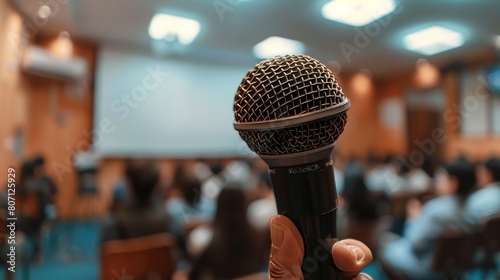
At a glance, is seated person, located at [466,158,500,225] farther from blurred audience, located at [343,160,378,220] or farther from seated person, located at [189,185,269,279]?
seated person, located at [189,185,269,279]

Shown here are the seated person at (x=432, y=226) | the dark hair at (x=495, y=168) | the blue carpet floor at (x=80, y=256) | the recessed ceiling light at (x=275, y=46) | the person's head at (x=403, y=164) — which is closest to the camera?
the recessed ceiling light at (x=275, y=46)

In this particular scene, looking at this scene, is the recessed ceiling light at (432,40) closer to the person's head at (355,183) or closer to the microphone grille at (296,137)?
the microphone grille at (296,137)

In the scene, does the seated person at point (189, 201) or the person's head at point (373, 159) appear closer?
the person's head at point (373, 159)

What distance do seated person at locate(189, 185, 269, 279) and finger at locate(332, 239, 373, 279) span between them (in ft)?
2.92

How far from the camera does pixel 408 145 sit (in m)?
1.44

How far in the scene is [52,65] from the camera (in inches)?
29.5

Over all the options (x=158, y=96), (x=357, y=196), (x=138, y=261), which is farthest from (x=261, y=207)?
(x=158, y=96)

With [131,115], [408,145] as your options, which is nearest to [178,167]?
[131,115]

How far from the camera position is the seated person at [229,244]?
111 cm

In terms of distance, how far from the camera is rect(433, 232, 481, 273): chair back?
1109 mm

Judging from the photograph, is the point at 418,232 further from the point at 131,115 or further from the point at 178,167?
the point at 131,115

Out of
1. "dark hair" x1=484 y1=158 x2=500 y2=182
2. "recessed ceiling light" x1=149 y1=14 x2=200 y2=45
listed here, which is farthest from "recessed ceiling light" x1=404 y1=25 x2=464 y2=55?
"dark hair" x1=484 y1=158 x2=500 y2=182

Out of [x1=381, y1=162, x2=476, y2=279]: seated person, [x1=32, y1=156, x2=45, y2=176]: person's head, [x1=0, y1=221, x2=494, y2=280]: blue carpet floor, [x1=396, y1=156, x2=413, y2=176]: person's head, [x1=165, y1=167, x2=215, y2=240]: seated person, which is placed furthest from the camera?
[x1=165, y1=167, x2=215, y2=240]: seated person

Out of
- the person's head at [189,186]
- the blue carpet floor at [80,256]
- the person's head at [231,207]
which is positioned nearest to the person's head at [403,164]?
the blue carpet floor at [80,256]
